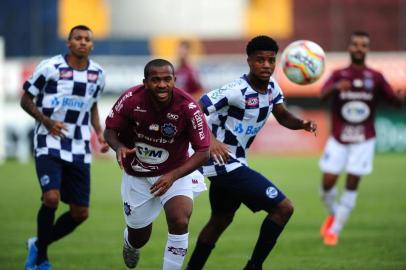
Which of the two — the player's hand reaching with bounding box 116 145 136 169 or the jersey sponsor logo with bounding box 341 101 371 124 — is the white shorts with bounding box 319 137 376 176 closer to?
the jersey sponsor logo with bounding box 341 101 371 124

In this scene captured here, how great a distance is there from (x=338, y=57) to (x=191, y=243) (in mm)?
19008

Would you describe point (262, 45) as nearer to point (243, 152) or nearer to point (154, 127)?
point (243, 152)

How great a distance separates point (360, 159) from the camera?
1208cm

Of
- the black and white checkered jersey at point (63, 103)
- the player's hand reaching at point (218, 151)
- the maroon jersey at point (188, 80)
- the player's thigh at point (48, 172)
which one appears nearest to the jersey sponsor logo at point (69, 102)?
the black and white checkered jersey at point (63, 103)

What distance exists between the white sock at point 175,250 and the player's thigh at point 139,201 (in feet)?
1.61

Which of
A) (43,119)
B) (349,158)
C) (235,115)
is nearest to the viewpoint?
(235,115)

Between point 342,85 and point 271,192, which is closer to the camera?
point 271,192

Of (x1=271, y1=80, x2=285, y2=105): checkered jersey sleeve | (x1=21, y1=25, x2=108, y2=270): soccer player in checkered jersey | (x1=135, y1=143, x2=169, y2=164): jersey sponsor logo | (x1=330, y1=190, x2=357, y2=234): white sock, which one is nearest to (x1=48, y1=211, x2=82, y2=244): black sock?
(x1=21, y1=25, x2=108, y2=270): soccer player in checkered jersey

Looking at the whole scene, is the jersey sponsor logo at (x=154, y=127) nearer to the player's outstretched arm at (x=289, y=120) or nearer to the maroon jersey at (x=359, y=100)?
the player's outstretched arm at (x=289, y=120)

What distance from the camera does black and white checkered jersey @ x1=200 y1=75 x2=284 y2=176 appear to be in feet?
27.6

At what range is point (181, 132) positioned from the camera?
7.82 m

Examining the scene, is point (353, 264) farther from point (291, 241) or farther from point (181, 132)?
point (181, 132)

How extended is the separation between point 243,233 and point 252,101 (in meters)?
4.58

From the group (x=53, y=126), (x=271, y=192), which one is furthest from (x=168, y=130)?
(x=53, y=126)
